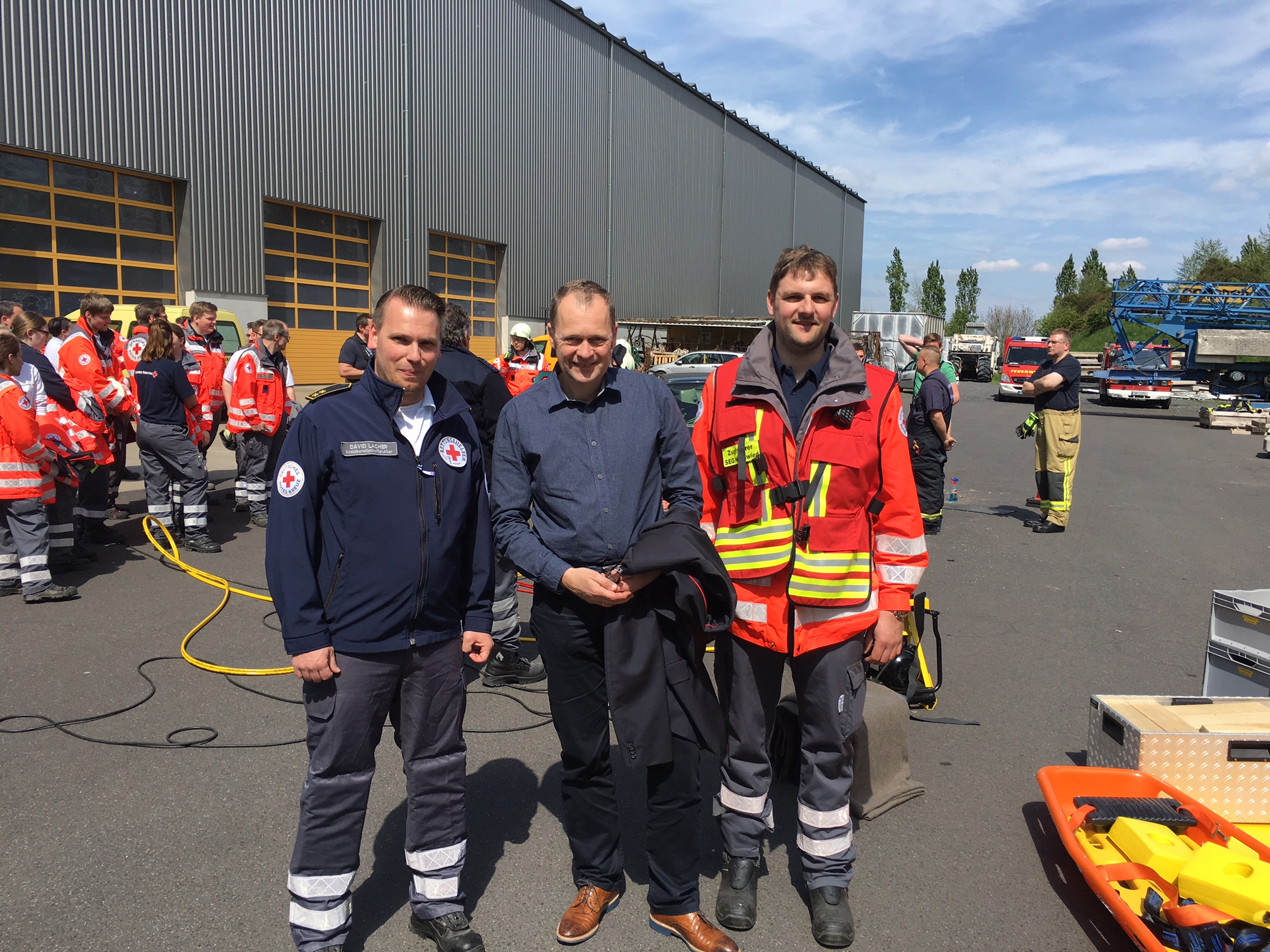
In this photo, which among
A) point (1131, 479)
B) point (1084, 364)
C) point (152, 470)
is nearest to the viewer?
point (152, 470)

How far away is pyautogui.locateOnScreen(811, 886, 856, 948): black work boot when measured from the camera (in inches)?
116

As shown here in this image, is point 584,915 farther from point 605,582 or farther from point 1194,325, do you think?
point 1194,325

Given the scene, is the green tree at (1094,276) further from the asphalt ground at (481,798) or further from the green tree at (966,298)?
the asphalt ground at (481,798)

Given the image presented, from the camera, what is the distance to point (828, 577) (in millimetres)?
2967

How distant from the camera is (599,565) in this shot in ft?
9.43

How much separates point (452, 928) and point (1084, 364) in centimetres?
5029

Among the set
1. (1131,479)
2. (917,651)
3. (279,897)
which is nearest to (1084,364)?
(1131,479)

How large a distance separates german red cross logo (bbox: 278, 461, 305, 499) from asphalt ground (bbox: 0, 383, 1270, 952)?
5.00 ft

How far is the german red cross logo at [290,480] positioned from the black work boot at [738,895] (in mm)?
1975

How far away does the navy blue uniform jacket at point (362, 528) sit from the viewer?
2699 mm

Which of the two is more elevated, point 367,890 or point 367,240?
point 367,240

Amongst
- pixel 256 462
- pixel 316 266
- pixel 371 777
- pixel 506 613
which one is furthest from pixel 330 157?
pixel 371 777

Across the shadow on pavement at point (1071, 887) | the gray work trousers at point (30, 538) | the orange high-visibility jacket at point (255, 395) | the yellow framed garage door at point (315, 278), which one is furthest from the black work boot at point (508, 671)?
the yellow framed garage door at point (315, 278)

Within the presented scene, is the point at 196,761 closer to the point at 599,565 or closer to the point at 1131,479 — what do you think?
the point at 599,565
